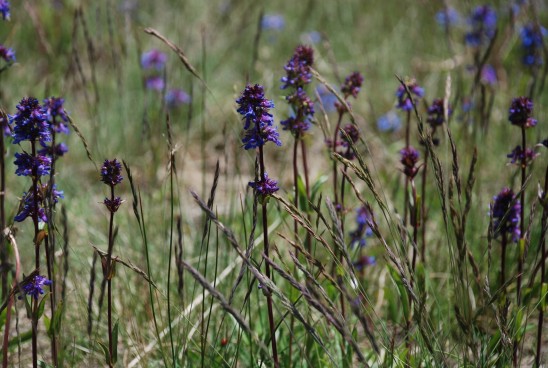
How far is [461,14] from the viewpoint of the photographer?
6.08 m

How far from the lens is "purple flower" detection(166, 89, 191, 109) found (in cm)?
488

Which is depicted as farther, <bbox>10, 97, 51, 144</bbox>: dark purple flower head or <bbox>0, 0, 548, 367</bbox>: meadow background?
<bbox>0, 0, 548, 367</bbox>: meadow background

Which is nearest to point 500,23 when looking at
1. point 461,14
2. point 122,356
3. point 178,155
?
point 461,14

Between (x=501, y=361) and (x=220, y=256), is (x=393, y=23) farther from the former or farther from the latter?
(x=501, y=361)

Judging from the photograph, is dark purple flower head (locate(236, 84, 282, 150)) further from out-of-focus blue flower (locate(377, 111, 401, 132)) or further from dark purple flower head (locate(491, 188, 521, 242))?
out-of-focus blue flower (locate(377, 111, 401, 132))

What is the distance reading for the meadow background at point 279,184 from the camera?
208 cm

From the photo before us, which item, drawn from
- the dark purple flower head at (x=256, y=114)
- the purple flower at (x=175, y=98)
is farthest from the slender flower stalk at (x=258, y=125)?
the purple flower at (x=175, y=98)

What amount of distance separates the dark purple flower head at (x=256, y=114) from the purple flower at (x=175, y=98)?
3029mm

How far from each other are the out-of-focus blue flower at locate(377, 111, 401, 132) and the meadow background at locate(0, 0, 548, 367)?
2cm

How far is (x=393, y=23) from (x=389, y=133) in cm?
169

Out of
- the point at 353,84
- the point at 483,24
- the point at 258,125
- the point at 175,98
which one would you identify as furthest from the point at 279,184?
the point at 483,24

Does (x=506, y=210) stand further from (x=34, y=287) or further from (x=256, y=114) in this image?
(x=34, y=287)

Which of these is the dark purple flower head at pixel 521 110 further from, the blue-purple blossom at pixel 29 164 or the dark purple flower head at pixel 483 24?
the dark purple flower head at pixel 483 24

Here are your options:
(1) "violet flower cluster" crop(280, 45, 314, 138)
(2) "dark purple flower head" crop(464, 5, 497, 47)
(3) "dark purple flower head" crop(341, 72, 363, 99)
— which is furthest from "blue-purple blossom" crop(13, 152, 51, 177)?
(2) "dark purple flower head" crop(464, 5, 497, 47)
